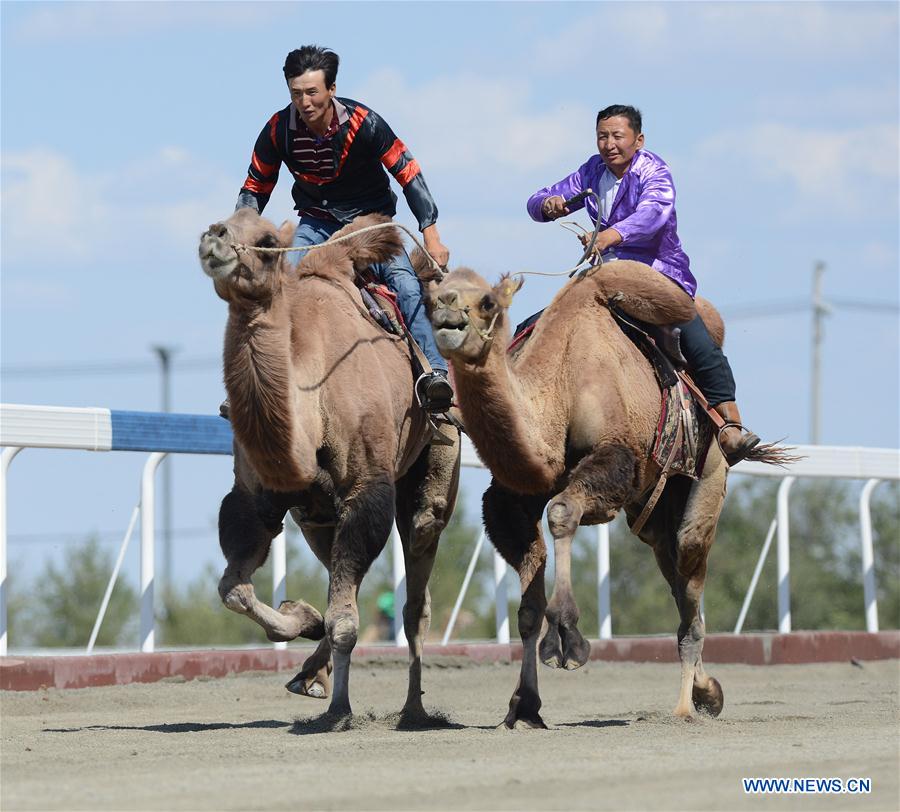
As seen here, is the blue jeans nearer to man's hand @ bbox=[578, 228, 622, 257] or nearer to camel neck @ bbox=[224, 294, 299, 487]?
man's hand @ bbox=[578, 228, 622, 257]

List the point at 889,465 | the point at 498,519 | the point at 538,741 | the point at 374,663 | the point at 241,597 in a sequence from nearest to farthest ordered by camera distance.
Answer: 1. the point at 538,741
2. the point at 241,597
3. the point at 498,519
4. the point at 374,663
5. the point at 889,465

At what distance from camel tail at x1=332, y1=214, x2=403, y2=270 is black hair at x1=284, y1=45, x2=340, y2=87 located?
76 centimetres

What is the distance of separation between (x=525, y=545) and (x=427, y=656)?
432 cm

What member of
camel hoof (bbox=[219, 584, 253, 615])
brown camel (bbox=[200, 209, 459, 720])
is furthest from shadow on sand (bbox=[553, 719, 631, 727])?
camel hoof (bbox=[219, 584, 253, 615])

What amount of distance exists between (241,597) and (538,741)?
1.58 m

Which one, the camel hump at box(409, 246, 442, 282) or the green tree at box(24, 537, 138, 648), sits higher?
the camel hump at box(409, 246, 442, 282)

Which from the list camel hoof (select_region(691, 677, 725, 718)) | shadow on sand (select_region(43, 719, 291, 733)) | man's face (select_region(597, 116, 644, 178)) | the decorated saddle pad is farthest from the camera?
man's face (select_region(597, 116, 644, 178))

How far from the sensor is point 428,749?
7.43 meters

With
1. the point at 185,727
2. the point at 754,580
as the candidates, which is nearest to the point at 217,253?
the point at 185,727

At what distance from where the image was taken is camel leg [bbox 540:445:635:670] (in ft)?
26.4

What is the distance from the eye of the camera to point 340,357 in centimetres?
877

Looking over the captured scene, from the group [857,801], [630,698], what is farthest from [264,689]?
[857,801]

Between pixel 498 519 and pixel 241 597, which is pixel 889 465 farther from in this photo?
pixel 241 597

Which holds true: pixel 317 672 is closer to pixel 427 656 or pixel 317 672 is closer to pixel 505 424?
pixel 505 424
